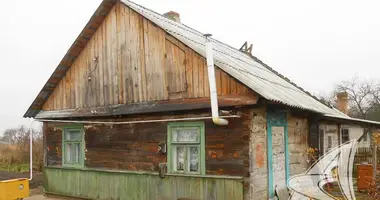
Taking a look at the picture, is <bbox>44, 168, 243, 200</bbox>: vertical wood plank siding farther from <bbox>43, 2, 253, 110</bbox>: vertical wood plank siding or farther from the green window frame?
<bbox>43, 2, 253, 110</bbox>: vertical wood plank siding

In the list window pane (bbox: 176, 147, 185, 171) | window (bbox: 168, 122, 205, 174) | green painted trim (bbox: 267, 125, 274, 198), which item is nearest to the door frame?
green painted trim (bbox: 267, 125, 274, 198)

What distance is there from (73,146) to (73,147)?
0.03 m

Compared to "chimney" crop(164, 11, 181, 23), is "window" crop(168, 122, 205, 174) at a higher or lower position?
lower

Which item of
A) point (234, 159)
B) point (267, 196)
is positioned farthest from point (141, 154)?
point (267, 196)

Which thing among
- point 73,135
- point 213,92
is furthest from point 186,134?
point 73,135

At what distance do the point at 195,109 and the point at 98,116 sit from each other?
129 inches

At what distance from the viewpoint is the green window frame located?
36.7ft

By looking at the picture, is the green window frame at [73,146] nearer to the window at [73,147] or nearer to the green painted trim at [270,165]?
the window at [73,147]

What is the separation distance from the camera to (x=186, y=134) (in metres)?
9.02

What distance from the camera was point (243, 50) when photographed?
57.7 feet

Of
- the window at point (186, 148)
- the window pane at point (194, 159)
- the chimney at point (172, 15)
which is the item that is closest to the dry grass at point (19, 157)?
the chimney at point (172, 15)

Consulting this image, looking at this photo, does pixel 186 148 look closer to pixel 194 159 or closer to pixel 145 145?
pixel 194 159

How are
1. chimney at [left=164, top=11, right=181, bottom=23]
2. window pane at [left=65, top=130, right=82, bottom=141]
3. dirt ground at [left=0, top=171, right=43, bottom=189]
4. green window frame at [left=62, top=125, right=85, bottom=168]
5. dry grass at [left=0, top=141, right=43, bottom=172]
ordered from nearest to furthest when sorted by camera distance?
green window frame at [left=62, top=125, right=85, bottom=168] → window pane at [left=65, top=130, right=82, bottom=141] → chimney at [left=164, top=11, right=181, bottom=23] → dirt ground at [left=0, top=171, right=43, bottom=189] → dry grass at [left=0, top=141, right=43, bottom=172]

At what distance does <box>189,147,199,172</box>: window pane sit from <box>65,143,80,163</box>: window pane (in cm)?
404
